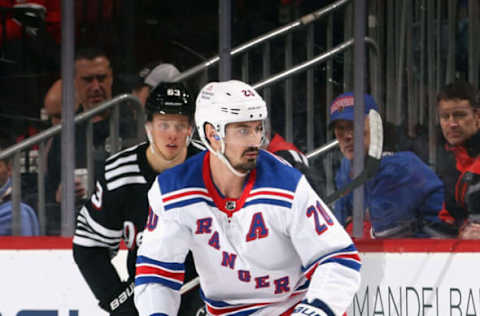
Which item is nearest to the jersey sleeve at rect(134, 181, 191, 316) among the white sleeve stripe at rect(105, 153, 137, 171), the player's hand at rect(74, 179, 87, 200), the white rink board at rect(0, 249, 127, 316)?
the white sleeve stripe at rect(105, 153, 137, 171)

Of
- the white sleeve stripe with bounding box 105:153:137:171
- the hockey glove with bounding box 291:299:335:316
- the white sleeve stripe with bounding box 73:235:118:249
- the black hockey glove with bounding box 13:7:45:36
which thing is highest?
the black hockey glove with bounding box 13:7:45:36

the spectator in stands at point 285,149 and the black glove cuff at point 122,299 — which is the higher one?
the spectator in stands at point 285,149

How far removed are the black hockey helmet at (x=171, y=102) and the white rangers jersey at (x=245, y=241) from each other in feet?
1.85

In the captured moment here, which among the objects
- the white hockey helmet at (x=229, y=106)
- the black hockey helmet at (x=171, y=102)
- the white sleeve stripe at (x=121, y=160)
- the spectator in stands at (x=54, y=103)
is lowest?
the white sleeve stripe at (x=121, y=160)

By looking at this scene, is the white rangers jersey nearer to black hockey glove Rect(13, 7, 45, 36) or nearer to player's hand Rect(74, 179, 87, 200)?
player's hand Rect(74, 179, 87, 200)

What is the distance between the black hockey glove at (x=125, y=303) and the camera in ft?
10.7

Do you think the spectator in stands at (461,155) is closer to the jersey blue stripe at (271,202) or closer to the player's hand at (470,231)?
the player's hand at (470,231)

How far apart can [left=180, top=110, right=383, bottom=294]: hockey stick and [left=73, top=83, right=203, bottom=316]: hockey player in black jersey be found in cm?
82

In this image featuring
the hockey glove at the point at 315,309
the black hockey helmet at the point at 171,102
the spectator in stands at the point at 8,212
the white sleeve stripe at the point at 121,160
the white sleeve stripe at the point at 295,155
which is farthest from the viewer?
the spectator in stands at the point at 8,212

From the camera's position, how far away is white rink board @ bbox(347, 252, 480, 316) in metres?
3.71

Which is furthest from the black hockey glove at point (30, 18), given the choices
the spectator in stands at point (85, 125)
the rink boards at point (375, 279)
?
the rink boards at point (375, 279)

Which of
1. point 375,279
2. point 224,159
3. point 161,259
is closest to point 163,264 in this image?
point 161,259

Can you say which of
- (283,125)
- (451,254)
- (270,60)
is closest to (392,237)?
(451,254)

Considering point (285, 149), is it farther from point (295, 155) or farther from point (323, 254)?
point (323, 254)
